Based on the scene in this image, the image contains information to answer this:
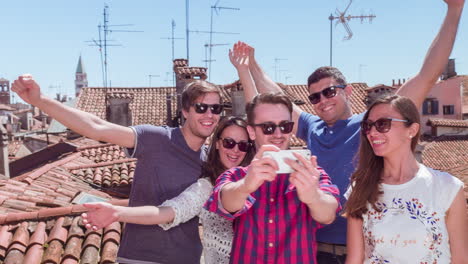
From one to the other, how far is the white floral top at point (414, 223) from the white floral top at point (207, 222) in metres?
0.74

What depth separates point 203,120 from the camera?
2881 mm

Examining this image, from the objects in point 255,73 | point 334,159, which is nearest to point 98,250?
point 255,73

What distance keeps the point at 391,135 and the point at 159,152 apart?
1.37 m

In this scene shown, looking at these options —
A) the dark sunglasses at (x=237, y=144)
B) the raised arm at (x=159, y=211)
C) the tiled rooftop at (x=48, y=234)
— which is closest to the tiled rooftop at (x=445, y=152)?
the tiled rooftop at (x=48, y=234)

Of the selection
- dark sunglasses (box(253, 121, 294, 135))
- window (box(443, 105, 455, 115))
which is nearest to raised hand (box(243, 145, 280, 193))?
dark sunglasses (box(253, 121, 294, 135))

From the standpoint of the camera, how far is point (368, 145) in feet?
8.25

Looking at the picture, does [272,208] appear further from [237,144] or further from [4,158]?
[4,158]

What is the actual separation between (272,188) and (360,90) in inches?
998

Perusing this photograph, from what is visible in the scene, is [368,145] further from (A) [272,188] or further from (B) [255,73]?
(B) [255,73]

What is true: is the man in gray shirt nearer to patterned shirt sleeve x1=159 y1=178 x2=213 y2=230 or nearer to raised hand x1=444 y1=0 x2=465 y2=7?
patterned shirt sleeve x1=159 y1=178 x2=213 y2=230

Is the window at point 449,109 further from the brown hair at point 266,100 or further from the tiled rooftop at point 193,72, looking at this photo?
the brown hair at point 266,100

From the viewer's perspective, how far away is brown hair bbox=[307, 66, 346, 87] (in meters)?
3.02

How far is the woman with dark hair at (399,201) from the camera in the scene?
2.23m

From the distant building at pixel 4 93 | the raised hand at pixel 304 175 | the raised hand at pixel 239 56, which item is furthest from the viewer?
the distant building at pixel 4 93
